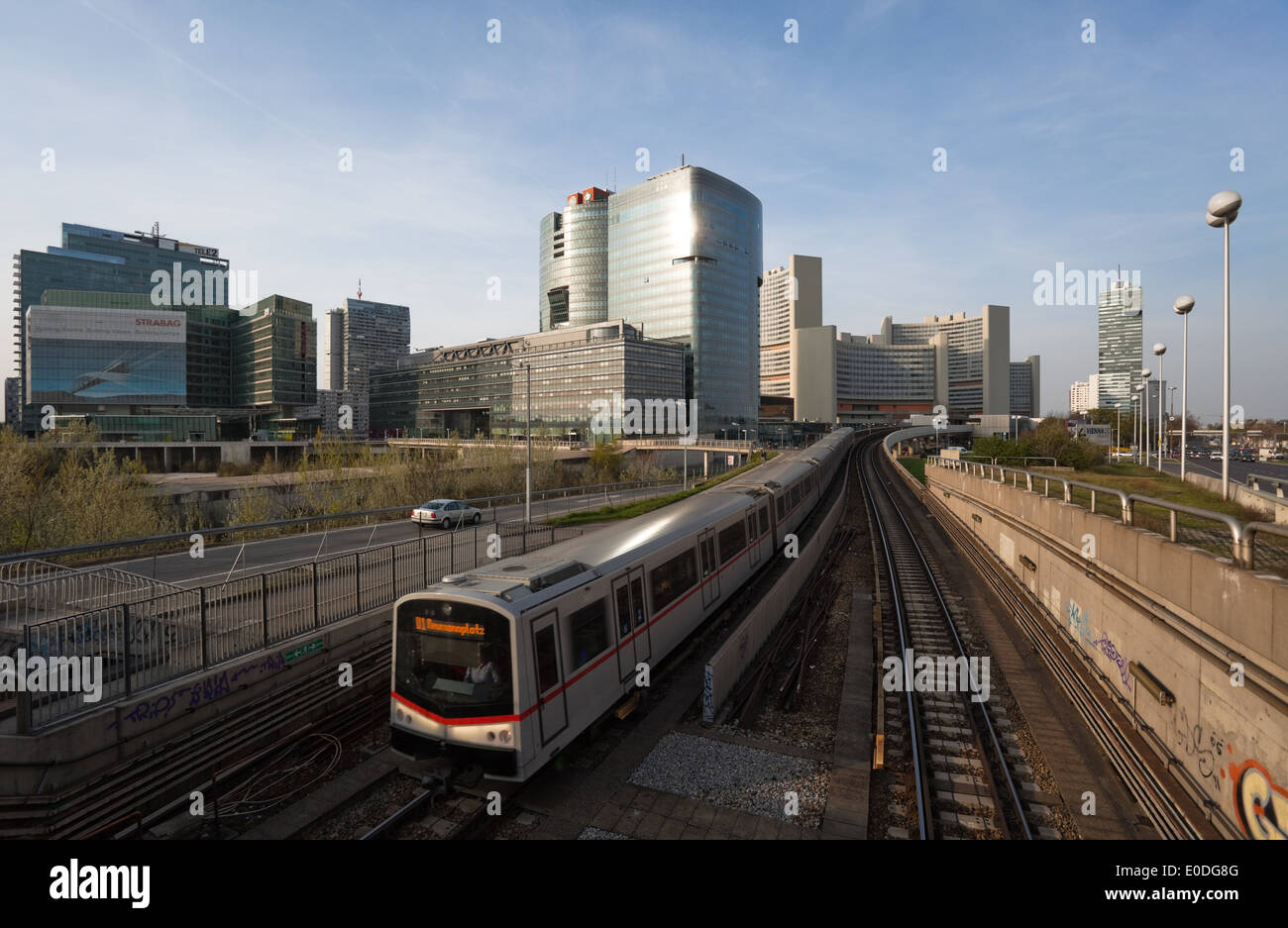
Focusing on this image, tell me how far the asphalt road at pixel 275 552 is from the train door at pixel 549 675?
5.15 metres

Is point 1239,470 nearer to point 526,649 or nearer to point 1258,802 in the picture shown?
point 1258,802

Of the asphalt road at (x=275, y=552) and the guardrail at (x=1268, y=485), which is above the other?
the guardrail at (x=1268, y=485)

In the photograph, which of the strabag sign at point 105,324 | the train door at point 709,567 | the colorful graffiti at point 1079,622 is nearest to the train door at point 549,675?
the train door at point 709,567

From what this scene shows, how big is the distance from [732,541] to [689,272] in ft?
397

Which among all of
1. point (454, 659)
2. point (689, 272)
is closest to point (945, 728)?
point (454, 659)

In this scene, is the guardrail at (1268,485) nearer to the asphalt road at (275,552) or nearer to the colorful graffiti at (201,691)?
the asphalt road at (275,552)

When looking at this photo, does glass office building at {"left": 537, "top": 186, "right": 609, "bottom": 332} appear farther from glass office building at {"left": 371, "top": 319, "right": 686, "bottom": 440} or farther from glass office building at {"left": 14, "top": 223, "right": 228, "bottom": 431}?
glass office building at {"left": 14, "top": 223, "right": 228, "bottom": 431}

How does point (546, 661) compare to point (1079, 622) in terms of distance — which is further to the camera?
point (1079, 622)

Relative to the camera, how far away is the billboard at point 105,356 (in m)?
98.4

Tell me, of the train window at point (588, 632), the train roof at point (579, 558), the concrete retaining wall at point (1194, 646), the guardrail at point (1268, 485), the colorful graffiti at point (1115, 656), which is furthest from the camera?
the guardrail at point (1268, 485)

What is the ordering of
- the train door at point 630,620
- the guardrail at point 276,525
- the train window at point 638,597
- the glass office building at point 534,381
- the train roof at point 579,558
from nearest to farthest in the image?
the train roof at point 579,558 → the guardrail at point 276,525 → the train door at point 630,620 → the train window at point 638,597 → the glass office building at point 534,381

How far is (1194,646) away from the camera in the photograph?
777 centimetres

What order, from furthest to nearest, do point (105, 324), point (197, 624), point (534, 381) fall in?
point (534, 381) → point (105, 324) → point (197, 624)

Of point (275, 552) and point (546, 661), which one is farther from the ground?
point (546, 661)
